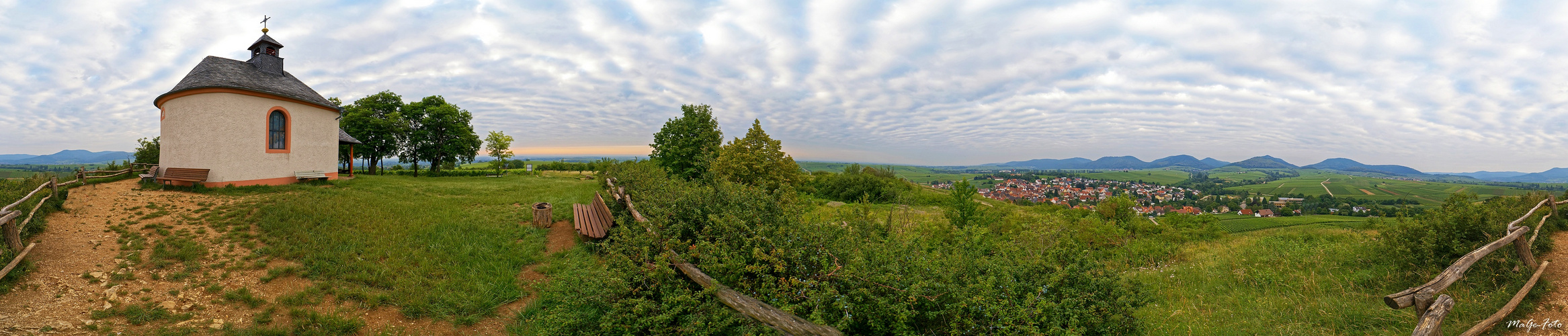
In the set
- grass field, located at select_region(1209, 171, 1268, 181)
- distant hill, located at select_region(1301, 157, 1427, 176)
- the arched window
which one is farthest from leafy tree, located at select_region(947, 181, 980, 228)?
distant hill, located at select_region(1301, 157, 1427, 176)

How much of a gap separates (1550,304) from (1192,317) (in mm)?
3032

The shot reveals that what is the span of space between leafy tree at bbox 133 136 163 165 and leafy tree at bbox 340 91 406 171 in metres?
6.56

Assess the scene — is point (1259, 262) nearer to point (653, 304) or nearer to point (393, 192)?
point (653, 304)

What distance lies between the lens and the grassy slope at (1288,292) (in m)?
4.52

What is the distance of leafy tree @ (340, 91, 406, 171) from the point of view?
26.3 metres

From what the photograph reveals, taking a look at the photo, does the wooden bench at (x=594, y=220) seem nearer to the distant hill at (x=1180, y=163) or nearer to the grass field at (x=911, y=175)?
the grass field at (x=911, y=175)

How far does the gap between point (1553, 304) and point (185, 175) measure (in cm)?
2326

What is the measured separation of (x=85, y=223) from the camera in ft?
23.5

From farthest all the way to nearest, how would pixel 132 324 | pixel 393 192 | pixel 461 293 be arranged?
pixel 393 192, pixel 461 293, pixel 132 324

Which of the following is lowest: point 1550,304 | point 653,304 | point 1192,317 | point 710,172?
point 1192,317

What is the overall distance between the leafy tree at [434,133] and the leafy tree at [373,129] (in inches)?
19.7

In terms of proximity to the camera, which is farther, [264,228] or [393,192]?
[393,192]

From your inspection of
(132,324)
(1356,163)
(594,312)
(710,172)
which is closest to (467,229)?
(132,324)

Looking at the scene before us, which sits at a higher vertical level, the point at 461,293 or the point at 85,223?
the point at 85,223
